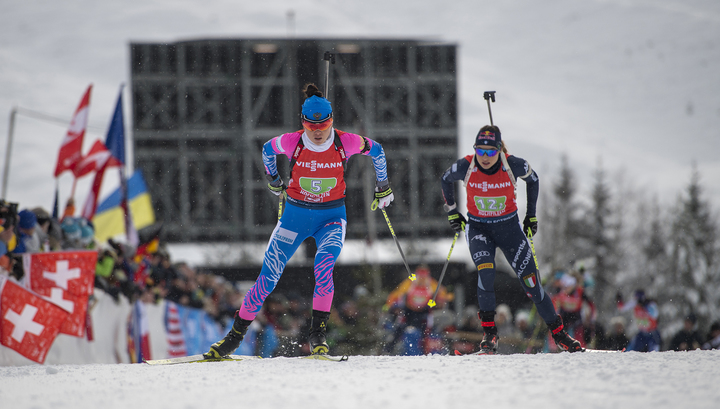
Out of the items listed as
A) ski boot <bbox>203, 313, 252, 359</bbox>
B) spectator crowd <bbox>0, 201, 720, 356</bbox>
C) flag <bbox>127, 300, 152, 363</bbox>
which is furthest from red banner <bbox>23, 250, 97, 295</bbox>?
ski boot <bbox>203, 313, 252, 359</bbox>

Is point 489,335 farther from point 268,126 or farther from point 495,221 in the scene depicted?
point 268,126

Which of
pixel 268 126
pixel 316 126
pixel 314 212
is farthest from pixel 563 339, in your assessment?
pixel 268 126

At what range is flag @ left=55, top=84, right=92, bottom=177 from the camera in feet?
35.7

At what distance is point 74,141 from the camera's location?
11.0 metres

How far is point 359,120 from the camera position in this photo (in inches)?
912

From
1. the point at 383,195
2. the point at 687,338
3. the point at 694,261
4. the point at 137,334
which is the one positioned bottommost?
the point at 694,261

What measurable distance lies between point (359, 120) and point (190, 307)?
43.5ft

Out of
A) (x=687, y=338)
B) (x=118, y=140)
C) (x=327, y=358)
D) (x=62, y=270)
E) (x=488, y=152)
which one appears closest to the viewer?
(x=327, y=358)

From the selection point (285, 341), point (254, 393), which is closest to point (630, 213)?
point (285, 341)

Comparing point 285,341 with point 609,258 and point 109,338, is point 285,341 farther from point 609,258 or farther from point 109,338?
point 609,258

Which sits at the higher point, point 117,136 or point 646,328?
point 117,136

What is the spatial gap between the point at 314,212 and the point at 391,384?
1873 mm

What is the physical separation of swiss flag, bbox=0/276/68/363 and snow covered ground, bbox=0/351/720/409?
1.46 meters

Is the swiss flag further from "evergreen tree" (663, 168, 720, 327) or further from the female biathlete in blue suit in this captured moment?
"evergreen tree" (663, 168, 720, 327)
